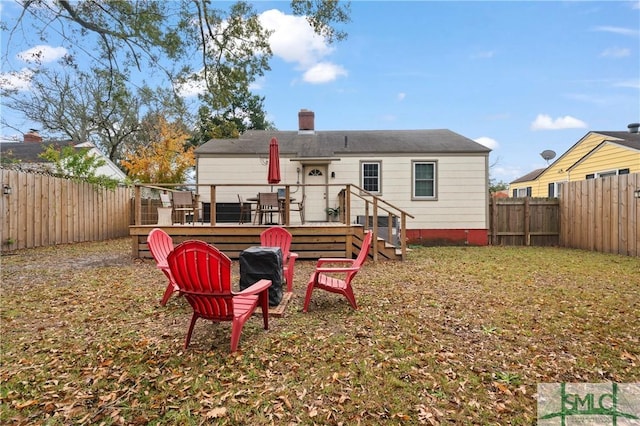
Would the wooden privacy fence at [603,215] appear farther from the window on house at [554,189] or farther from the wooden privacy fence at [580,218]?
the window on house at [554,189]

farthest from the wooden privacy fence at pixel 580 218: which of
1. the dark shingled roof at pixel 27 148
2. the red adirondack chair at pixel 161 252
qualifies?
the dark shingled roof at pixel 27 148

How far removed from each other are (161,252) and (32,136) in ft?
74.3

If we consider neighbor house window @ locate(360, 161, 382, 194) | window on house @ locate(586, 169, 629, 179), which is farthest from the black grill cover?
window on house @ locate(586, 169, 629, 179)

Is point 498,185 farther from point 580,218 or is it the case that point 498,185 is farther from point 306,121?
point 306,121

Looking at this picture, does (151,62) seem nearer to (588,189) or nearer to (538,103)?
(588,189)

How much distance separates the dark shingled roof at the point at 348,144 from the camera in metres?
11.8

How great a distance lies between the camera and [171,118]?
69.9ft

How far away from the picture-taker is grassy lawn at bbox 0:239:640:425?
2367 mm

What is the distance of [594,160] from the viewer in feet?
47.2

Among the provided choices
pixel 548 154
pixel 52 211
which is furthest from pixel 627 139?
pixel 52 211

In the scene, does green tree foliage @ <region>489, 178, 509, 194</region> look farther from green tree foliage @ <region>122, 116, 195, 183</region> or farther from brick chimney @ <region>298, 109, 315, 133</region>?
green tree foliage @ <region>122, 116, 195, 183</region>

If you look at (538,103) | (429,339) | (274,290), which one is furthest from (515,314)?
(538,103)

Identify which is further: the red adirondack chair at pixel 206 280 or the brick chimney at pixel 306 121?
the brick chimney at pixel 306 121

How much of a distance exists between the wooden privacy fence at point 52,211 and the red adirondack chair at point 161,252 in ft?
22.0
